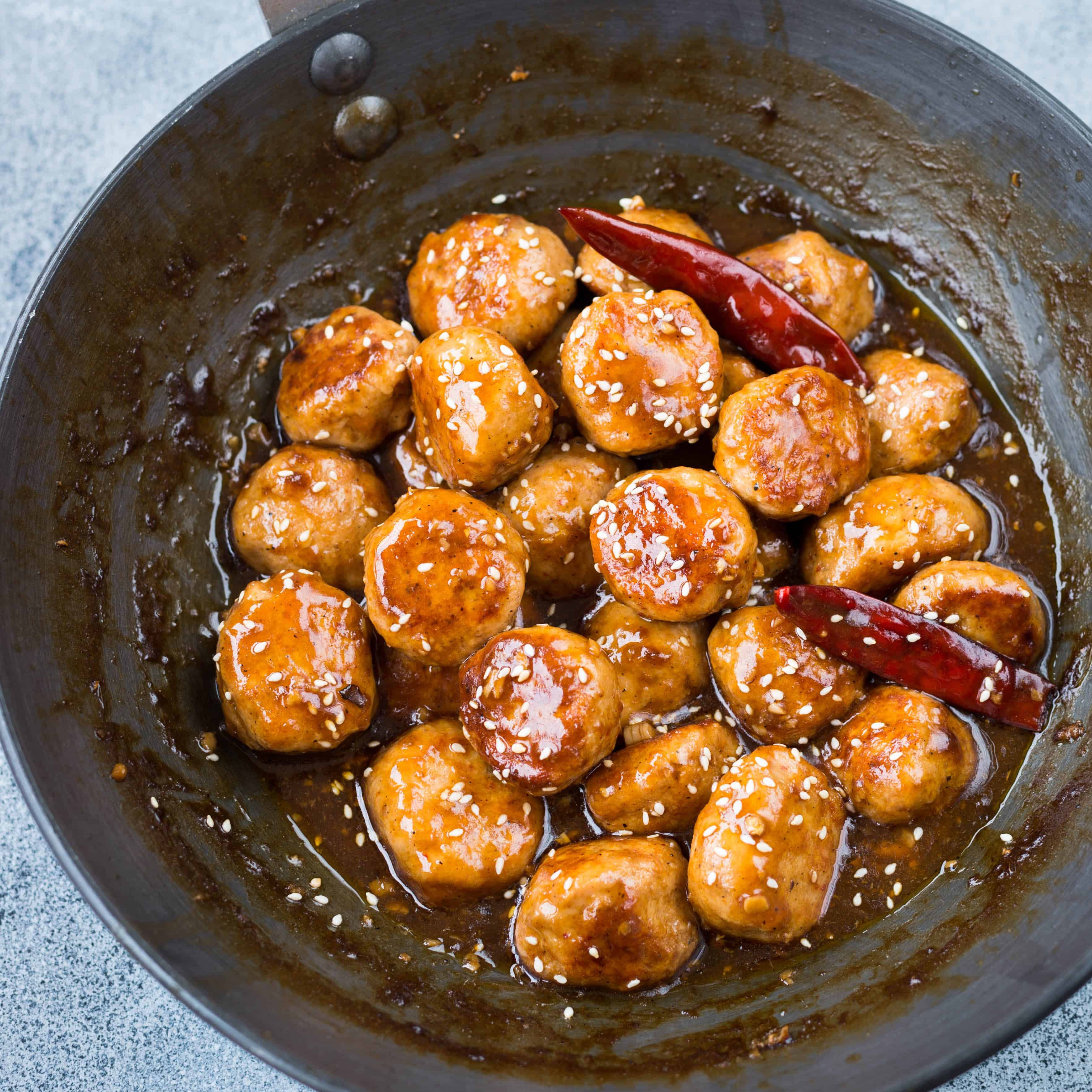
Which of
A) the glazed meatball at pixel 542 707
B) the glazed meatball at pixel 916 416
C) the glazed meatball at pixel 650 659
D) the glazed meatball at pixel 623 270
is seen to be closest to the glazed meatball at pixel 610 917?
the glazed meatball at pixel 542 707

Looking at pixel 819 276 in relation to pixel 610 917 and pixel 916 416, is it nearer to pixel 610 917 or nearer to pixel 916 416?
pixel 916 416

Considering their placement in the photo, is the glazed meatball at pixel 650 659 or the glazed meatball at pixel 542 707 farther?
the glazed meatball at pixel 650 659

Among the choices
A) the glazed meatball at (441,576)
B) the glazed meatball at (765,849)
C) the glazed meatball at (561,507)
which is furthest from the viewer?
the glazed meatball at (561,507)

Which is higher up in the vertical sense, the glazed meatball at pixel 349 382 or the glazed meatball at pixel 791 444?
the glazed meatball at pixel 791 444

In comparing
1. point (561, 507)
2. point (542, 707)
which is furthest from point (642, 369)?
point (542, 707)

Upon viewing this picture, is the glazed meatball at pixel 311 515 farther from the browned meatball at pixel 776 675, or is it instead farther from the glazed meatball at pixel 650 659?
the browned meatball at pixel 776 675

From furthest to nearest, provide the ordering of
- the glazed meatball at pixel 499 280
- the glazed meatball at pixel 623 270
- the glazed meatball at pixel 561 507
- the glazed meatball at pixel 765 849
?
the glazed meatball at pixel 623 270, the glazed meatball at pixel 499 280, the glazed meatball at pixel 561 507, the glazed meatball at pixel 765 849

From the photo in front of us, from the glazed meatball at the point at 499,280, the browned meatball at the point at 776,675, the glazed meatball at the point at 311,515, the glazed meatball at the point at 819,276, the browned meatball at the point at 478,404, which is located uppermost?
the glazed meatball at the point at 819,276
